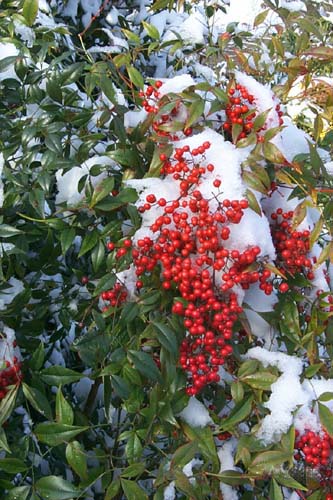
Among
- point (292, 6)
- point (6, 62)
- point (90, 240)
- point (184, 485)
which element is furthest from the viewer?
point (292, 6)

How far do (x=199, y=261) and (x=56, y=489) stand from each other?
1.78 ft

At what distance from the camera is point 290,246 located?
1.44 meters

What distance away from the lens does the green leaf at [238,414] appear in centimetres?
141

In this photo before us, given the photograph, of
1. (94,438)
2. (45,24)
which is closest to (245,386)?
(94,438)

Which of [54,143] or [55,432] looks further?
[54,143]

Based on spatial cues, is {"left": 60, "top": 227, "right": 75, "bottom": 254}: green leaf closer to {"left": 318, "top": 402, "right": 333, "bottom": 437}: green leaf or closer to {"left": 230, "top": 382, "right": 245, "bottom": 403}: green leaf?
{"left": 230, "top": 382, "right": 245, "bottom": 403}: green leaf

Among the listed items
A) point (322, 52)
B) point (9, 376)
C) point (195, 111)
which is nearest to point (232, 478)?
point (9, 376)

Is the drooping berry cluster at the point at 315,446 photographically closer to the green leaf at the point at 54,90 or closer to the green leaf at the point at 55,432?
the green leaf at the point at 55,432

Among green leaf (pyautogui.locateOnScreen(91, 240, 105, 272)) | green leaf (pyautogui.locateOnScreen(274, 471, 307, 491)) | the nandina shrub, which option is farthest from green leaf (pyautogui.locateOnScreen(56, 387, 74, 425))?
green leaf (pyautogui.locateOnScreen(274, 471, 307, 491))

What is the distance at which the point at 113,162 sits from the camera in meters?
1.59

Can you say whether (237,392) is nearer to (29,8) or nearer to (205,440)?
(205,440)

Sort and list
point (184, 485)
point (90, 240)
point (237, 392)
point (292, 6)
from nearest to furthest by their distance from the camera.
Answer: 1. point (184, 485)
2. point (237, 392)
3. point (90, 240)
4. point (292, 6)

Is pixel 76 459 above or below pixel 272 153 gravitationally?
below

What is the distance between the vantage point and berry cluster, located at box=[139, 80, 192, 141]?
4.76 ft
